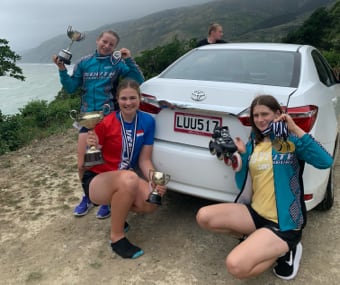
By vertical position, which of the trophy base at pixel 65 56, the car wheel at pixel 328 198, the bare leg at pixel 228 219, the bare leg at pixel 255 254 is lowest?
the car wheel at pixel 328 198

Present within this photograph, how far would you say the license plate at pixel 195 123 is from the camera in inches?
116

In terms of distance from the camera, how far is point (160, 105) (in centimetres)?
316

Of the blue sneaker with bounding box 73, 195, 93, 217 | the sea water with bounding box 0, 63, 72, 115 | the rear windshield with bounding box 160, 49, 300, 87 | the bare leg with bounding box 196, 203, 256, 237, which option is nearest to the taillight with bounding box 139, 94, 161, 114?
the rear windshield with bounding box 160, 49, 300, 87

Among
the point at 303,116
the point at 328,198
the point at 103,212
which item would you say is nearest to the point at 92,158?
the point at 103,212

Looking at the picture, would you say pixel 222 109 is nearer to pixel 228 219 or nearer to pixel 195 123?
pixel 195 123

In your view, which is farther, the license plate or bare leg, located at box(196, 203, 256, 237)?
the license plate

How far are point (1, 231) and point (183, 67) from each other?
2247mm

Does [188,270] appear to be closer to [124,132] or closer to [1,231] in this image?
[124,132]

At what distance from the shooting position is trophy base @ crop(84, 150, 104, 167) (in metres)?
3.03

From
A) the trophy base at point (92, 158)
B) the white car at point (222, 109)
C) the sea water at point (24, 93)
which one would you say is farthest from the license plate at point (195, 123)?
the sea water at point (24, 93)

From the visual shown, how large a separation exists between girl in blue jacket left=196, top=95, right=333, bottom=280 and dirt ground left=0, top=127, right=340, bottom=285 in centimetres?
32

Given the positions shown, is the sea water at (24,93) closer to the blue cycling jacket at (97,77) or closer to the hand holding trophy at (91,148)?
the blue cycling jacket at (97,77)

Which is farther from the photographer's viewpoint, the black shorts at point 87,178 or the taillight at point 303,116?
the black shorts at point 87,178

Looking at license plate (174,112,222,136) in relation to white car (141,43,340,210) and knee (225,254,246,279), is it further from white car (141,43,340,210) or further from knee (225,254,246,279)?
knee (225,254,246,279)
